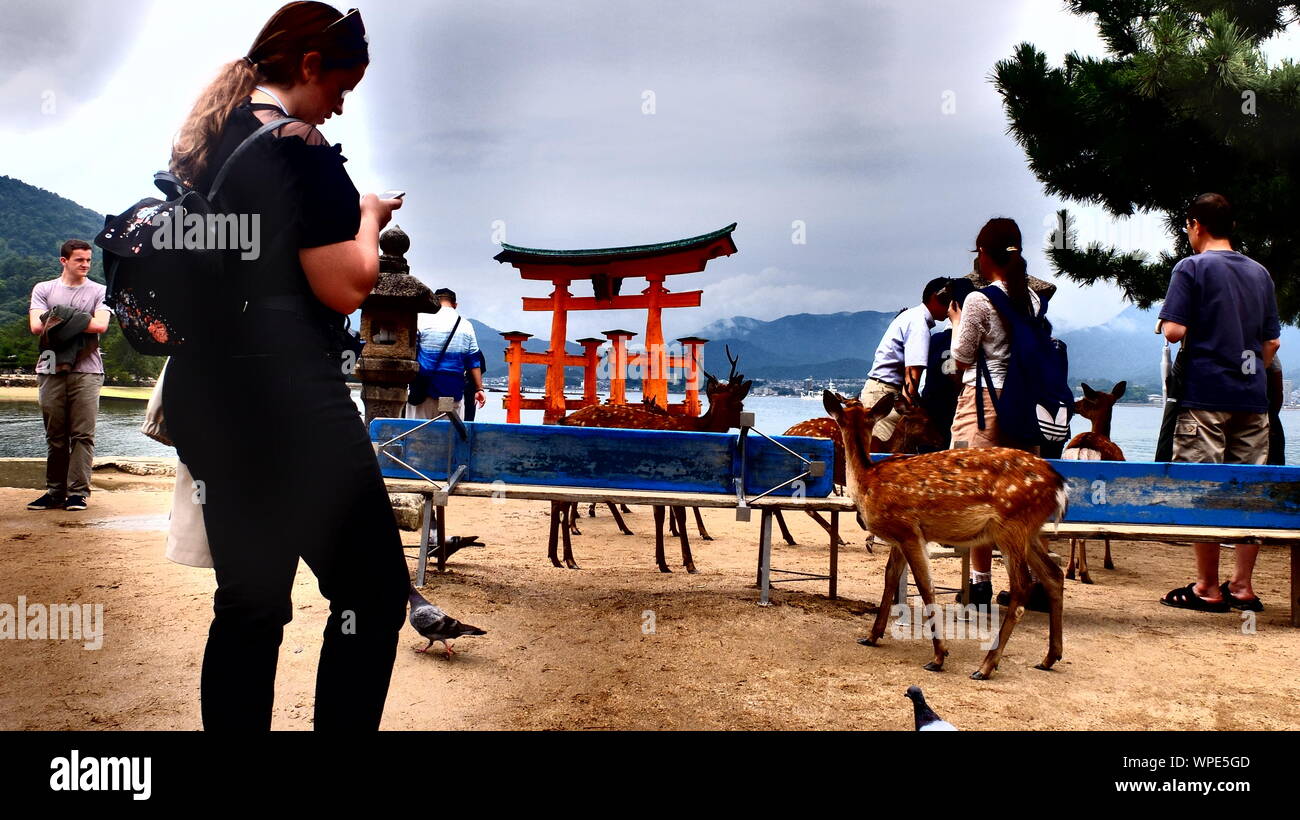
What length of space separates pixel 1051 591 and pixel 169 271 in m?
3.81

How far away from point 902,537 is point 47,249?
102 ft

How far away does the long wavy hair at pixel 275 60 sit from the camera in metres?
1.81

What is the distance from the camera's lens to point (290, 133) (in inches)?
68.8

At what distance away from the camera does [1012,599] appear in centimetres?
Result: 399

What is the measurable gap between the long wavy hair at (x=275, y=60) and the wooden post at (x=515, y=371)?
1333 centimetres

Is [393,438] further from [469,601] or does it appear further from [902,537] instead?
[902,537]

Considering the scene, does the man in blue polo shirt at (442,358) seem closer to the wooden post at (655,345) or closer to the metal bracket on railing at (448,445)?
the metal bracket on railing at (448,445)

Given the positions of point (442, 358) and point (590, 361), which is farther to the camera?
point (590, 361)

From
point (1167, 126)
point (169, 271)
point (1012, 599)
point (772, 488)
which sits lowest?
point (1012, 599)

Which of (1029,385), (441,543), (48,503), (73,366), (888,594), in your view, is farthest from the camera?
(48,503)

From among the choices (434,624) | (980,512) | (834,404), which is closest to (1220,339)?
(980,512)

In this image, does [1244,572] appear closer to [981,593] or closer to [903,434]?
[981,593]

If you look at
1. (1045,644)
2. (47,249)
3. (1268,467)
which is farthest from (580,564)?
(47,249)

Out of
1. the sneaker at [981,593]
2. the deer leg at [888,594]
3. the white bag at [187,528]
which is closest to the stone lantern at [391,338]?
the deer leg at [888,594]
